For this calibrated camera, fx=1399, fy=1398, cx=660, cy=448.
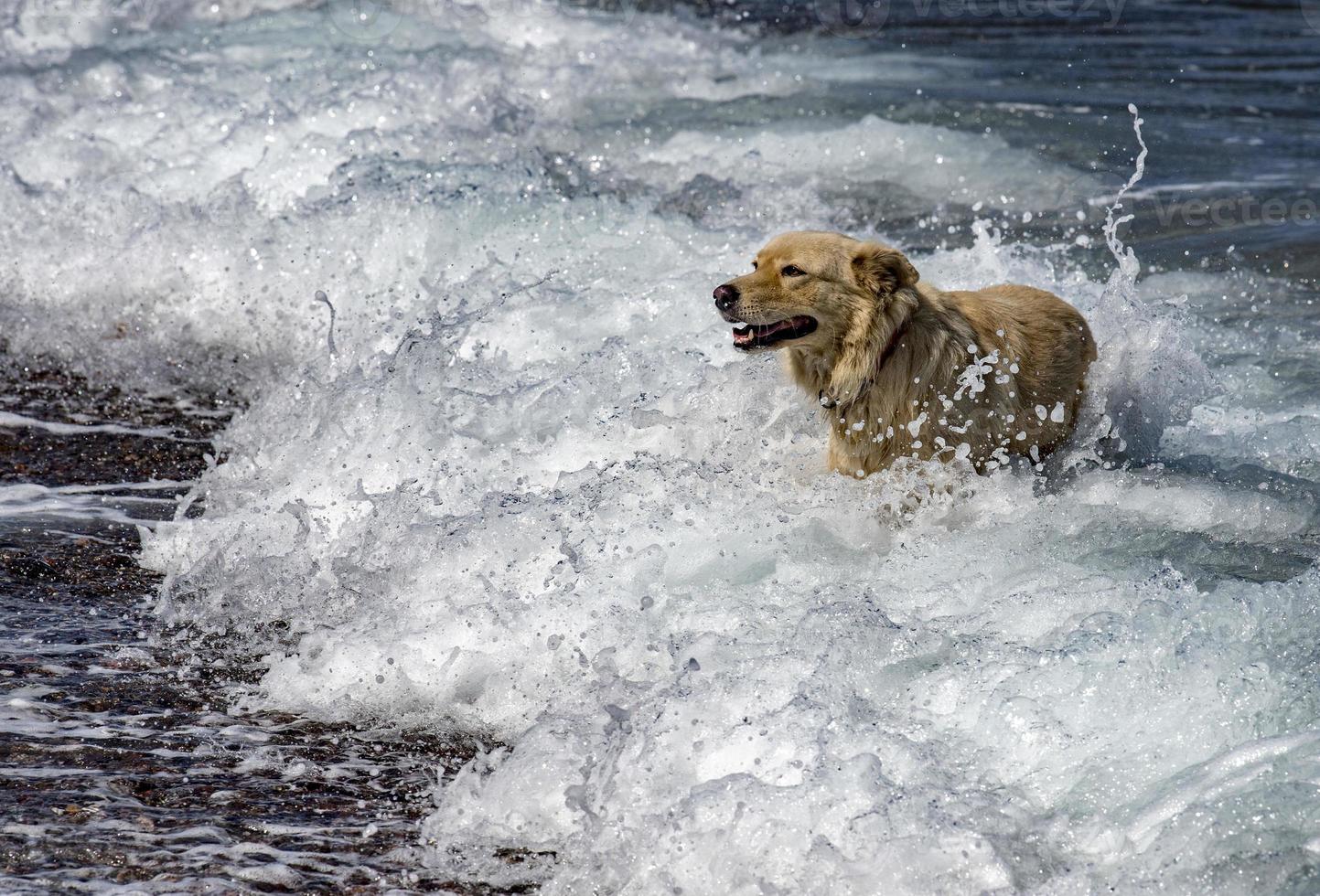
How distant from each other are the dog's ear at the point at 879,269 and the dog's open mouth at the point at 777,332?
10.7 inches

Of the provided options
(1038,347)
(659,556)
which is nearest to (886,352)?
(1038,347)

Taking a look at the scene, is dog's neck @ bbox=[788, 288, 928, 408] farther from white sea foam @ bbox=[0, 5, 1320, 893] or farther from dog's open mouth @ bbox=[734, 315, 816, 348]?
A: white sea foam @ bbox=[0, 5, 1320, 893]

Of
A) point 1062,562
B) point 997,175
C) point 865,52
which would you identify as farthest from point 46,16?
point 1062,562

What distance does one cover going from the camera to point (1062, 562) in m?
5.47

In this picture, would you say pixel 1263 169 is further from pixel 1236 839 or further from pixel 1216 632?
pixel 1236 839

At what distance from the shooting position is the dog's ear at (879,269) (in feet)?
18.7

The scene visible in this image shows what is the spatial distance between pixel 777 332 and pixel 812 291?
0.22m

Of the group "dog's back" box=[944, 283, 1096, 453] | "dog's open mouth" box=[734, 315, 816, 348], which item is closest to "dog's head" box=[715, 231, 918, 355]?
"dog's open mouth" box=[734, 315, 816, 348]

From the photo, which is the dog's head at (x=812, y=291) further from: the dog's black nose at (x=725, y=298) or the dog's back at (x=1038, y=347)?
the dog's back at (x=1038, y=347)

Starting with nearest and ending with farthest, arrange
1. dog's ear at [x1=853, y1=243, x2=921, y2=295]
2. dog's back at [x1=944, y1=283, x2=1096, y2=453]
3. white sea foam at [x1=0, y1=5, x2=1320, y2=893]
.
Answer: white sea foam at [x1=0, y1=5, x2=1320, y2=893] → dog's ear at [x1=853, y1=243, x2=921, y2=295] → dog's back at [x1=944, y1=283, x2=1096, y2=453]

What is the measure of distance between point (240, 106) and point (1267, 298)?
28.5ft

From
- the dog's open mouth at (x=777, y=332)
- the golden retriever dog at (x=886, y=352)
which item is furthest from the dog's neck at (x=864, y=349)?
the dog's open mouth at (x=777, y=332)

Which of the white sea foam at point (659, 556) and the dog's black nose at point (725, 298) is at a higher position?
the dog's black nose at point (725, 298)

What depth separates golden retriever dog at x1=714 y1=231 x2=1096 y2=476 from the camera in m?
5.76
